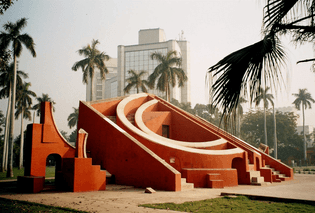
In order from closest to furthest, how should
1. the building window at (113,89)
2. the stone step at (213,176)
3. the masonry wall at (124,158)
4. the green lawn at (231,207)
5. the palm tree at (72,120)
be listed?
the green lawn at (231,207), the masonry wall at (124,158), the stone step at (213,176), the palm tree at (72,120), the building window at (113,89)

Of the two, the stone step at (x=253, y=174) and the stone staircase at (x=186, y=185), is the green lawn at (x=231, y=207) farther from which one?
the stone step at (x=253, y=174)

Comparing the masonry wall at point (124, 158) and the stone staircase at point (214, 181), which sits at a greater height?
the masonry wall at point (124, 158)

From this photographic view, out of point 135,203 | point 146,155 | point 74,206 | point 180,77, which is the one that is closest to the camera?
point 74,206

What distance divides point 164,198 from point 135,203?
1271mm

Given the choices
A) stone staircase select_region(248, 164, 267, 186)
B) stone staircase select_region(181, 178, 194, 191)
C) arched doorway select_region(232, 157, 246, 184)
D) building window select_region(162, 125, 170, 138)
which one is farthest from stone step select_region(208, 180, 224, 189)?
building window select_region(162, 125, 170, 138)

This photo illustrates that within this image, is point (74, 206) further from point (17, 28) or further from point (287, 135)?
point (287, 135)

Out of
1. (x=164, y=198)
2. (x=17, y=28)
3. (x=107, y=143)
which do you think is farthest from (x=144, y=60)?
(x=164, y=198)

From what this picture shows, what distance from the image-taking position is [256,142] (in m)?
47.8

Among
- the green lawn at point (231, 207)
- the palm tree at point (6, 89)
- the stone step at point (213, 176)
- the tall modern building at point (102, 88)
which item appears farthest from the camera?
the tall modern building at point (102, 88)

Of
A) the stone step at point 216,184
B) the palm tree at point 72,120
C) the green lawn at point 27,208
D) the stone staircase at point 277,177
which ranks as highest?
the palm tree at point 72,120

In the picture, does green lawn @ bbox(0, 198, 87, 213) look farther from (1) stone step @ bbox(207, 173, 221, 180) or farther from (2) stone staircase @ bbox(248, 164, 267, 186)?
(2) stone staircase @ bbox(248, 164, 267, 186)

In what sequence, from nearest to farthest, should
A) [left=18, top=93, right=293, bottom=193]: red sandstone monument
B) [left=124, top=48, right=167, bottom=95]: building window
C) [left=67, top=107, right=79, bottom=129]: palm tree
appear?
[left=18, top=93, right=293, bottom=193]: red sandstone monument, [left=67, top=107, right=79, bottom=129]: palm tree, [left=124, top=48, right=167, bottom=95]: building window

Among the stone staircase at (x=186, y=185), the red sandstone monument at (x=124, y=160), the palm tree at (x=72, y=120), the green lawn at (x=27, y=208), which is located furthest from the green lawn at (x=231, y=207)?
the palm tree at (x=72, y=120)

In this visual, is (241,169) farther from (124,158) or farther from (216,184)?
(124,158)
